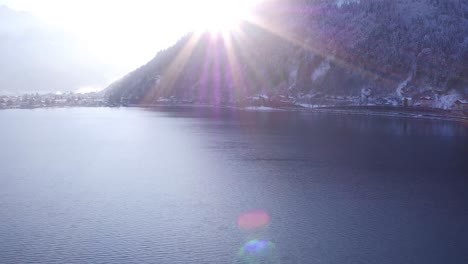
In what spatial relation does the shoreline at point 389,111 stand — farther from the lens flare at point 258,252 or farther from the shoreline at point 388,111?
the lens flare at point 258,252

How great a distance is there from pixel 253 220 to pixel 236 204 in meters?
3.35

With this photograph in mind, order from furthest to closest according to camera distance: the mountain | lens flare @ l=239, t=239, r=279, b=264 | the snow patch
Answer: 1. the snow patch
2. the mountain
3. lens flare @ l=239, t=239, r=279, b=264

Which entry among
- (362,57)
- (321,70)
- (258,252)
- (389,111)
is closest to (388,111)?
(389,111)

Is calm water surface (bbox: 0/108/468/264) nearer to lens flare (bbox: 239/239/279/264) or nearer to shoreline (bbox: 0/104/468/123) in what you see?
lens flare (bbox: 239/239/279/264)

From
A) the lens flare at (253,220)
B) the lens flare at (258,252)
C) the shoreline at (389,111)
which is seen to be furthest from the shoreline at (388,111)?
the lens flare at (258,252)

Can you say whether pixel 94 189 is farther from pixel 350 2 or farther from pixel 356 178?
pixel 350 2

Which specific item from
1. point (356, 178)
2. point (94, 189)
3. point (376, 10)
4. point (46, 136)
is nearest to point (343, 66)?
point (376, 10)

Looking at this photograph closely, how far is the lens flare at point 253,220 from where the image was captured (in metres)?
24.3

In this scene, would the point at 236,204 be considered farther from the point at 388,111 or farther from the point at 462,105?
the point at 388,111

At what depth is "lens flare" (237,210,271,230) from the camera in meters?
Result: 24.3

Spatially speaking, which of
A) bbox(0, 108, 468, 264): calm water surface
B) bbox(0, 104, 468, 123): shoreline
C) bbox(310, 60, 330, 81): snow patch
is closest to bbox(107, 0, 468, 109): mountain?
bbox(310, 60, 330, 81): snow patch

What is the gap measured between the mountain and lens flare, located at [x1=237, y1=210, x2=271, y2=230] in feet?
343

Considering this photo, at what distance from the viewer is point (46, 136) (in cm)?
7225

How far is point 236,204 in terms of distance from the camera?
2850 centimetres
